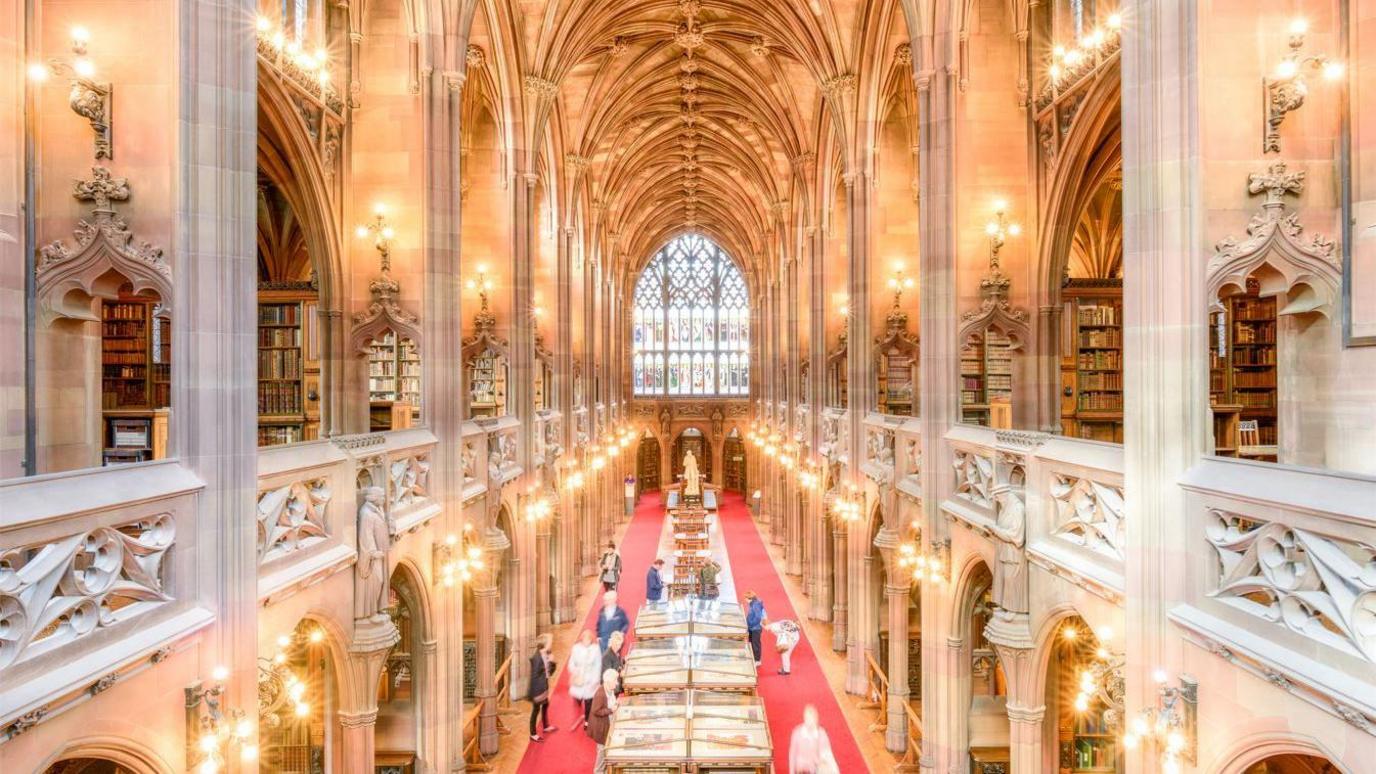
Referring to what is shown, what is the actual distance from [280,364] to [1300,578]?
14.1 meters

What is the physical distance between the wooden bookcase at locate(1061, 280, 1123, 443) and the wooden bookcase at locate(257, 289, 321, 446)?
12301 mm

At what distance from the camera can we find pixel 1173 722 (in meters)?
5.19

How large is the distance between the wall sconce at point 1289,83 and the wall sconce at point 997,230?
507cm

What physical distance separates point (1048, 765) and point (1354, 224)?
237 inches

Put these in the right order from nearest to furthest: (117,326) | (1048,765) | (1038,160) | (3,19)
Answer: (3,19) < (1048,765) < (1038,160) < (117,326)

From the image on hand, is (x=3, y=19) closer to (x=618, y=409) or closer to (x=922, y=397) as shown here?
(x=922, y=397)

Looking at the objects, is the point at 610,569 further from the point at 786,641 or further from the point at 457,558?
the point at 457,558

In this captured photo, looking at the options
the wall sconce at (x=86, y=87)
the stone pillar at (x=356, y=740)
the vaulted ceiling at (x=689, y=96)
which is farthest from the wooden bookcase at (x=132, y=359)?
the vaulted ceiling at (x=689, y=96)

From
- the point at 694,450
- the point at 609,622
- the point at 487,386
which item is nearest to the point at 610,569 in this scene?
the point at 609,622

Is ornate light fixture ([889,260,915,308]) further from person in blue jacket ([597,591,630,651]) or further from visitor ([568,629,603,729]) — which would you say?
visitor ([568,629,603,729])

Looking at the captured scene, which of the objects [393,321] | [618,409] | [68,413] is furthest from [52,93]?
[618,409]

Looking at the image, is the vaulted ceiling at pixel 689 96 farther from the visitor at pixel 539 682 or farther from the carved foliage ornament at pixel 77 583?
the carved foliage ornament at pixel 77 583

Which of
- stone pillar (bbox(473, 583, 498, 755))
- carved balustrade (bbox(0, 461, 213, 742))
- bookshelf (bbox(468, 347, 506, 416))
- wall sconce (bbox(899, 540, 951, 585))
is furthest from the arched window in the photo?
carved balustrade (bbox(0, 461, 213, 742))

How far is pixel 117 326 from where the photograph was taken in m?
12.1
